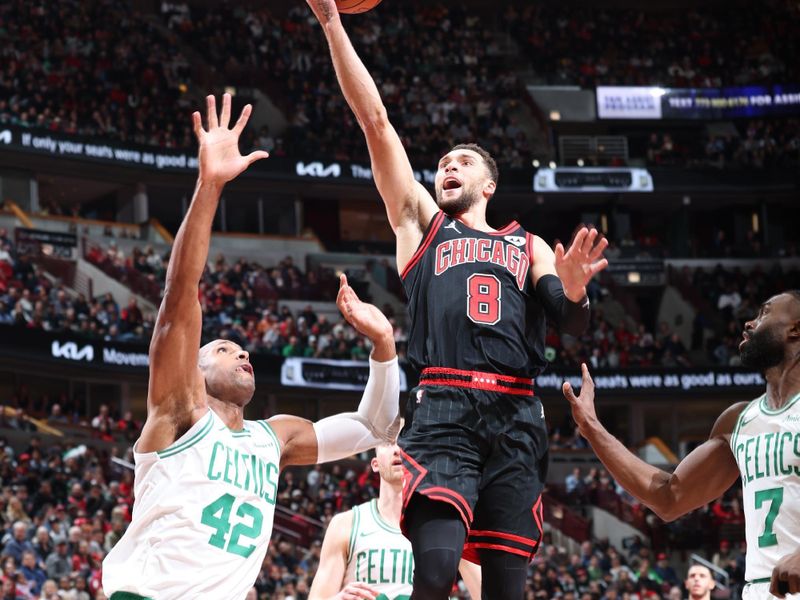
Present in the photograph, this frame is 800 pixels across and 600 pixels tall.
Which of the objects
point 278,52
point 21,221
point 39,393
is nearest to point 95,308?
point 39,393

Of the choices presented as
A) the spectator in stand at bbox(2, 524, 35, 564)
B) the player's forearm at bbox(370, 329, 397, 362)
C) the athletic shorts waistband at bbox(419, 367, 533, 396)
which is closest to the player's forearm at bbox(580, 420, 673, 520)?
the athletic shorts waistband at bbox(419, 367, 533, 396)

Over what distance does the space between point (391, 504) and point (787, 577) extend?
3808 mm

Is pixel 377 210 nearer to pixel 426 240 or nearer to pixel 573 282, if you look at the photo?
pixel 426 240

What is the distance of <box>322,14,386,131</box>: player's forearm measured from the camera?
5.55 m

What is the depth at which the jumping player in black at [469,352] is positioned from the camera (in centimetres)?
494

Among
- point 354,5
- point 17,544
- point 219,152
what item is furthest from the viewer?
point 17,544

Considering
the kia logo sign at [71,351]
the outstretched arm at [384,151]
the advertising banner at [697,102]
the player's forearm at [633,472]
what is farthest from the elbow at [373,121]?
the advertising banner at [697,102]

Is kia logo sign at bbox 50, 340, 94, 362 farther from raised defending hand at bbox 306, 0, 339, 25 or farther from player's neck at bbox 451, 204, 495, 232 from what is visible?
player's neck at bbox 451, 204, 495, 232

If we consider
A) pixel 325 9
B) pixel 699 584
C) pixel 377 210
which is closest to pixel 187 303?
pixel 325 9

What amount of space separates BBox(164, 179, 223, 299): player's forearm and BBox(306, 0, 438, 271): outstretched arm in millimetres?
804

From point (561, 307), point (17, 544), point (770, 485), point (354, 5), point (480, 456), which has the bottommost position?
point (17, 544)

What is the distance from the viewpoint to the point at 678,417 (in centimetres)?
3569

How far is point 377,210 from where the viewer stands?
38.8 metres

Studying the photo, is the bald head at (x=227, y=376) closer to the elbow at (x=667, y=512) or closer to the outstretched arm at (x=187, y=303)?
the outstretched arm at (x=187, y=303)
